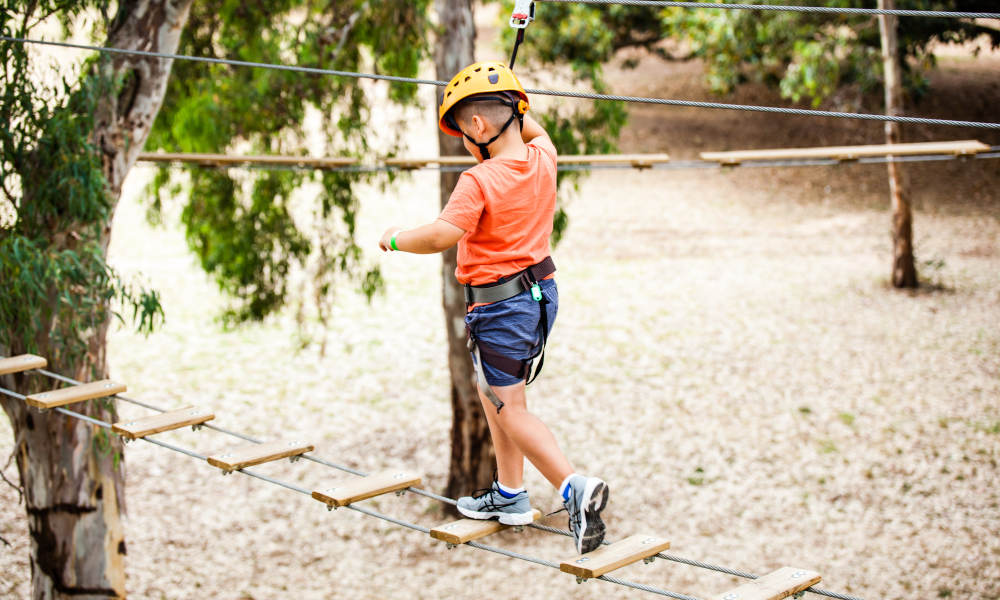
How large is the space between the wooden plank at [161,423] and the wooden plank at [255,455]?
0.26 meters

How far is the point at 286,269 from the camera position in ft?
27.9

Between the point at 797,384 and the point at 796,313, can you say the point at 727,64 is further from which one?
the point at 797,384

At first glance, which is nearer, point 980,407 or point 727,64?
point 980,407

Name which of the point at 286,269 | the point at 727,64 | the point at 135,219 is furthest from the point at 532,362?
the point at 135,219

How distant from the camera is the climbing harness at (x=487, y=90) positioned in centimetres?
272

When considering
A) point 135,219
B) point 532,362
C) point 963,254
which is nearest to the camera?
point 532,362

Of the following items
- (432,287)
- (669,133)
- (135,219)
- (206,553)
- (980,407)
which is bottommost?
(206,553)

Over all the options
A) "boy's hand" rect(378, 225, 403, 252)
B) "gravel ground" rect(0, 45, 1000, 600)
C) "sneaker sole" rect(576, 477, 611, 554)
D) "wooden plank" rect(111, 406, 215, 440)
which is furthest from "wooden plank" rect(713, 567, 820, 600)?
"gravel ground" rect(0, 45, 1000, 600)

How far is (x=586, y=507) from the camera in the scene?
2.77m

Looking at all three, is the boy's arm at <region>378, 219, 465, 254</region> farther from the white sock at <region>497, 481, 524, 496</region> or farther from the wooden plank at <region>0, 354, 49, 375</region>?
the wooden plank at <region>0, 354, 49, 375</region>

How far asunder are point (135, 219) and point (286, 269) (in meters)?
10.7

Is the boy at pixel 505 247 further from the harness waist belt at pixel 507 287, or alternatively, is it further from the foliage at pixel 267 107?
the foliage at pixel 267 107

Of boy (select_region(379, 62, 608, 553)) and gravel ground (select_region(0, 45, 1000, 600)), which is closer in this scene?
boy (select_region(379, 62, 608, 553))

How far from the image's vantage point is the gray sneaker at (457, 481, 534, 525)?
3.03m
